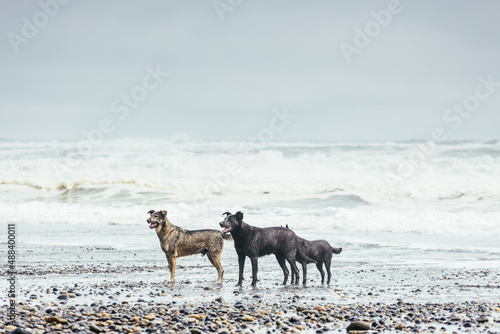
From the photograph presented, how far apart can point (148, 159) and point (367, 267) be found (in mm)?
42334

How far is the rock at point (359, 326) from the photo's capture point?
315 inches

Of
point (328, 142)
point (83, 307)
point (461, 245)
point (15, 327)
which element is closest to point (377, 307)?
point (83, 307)

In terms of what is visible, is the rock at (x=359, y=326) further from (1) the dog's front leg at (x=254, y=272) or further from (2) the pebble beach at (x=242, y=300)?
(1) the dog's front leg at (x=254, y=272)

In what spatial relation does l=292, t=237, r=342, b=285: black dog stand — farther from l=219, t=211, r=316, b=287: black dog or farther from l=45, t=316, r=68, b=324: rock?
l=45, t=316, r=68, b=324: rock

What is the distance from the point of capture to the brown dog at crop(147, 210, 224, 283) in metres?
12.7

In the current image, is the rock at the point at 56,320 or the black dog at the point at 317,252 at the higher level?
the black dog at the point at 317,252

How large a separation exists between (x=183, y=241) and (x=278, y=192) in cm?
2848

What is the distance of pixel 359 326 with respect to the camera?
26.3ft

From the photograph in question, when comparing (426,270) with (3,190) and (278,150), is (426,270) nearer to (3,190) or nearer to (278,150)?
(3,190)

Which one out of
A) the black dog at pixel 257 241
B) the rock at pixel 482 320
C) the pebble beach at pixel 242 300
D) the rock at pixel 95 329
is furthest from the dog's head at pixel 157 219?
the rock at pixel 482 320

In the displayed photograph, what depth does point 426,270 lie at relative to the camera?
47.9ft

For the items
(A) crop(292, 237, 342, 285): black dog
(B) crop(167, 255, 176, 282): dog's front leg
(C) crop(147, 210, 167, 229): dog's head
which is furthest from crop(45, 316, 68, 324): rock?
(A) crop(292, 237, 342, 285): black dog

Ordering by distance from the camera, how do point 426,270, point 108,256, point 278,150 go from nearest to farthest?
point 426,270 → point 108,256 → point 278,150

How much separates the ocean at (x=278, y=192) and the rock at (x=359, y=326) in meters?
Answer: 7.69
